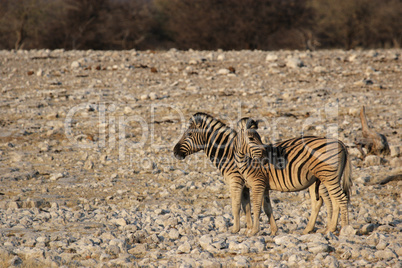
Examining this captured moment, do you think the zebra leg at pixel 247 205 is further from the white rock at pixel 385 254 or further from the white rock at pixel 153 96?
the white rock at pixel 153 96

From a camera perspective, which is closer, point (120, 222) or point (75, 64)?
point (120, 222)

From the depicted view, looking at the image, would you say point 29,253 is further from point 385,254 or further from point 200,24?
point 200,24

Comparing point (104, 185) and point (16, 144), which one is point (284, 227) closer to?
point (104, 185)

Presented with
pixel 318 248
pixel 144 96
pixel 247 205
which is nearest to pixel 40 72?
pixel 144 96

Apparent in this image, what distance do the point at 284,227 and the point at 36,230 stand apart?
11.0 feet

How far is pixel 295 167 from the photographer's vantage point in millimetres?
6352

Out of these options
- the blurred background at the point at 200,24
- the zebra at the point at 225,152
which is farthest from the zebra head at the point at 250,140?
the blurred background at the point at 200,24

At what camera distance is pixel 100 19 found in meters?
33.3

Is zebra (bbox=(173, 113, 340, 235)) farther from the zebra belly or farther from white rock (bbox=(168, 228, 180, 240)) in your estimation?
white rock (bbox=(168, 228, 180, 240))

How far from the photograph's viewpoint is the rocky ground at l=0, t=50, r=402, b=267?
5.76m

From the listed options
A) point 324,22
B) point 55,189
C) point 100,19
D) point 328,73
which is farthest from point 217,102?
point 324,22

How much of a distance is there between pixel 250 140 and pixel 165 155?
4.44m

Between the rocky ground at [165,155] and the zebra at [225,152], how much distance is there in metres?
0.30

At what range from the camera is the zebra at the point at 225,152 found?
6.45 m
